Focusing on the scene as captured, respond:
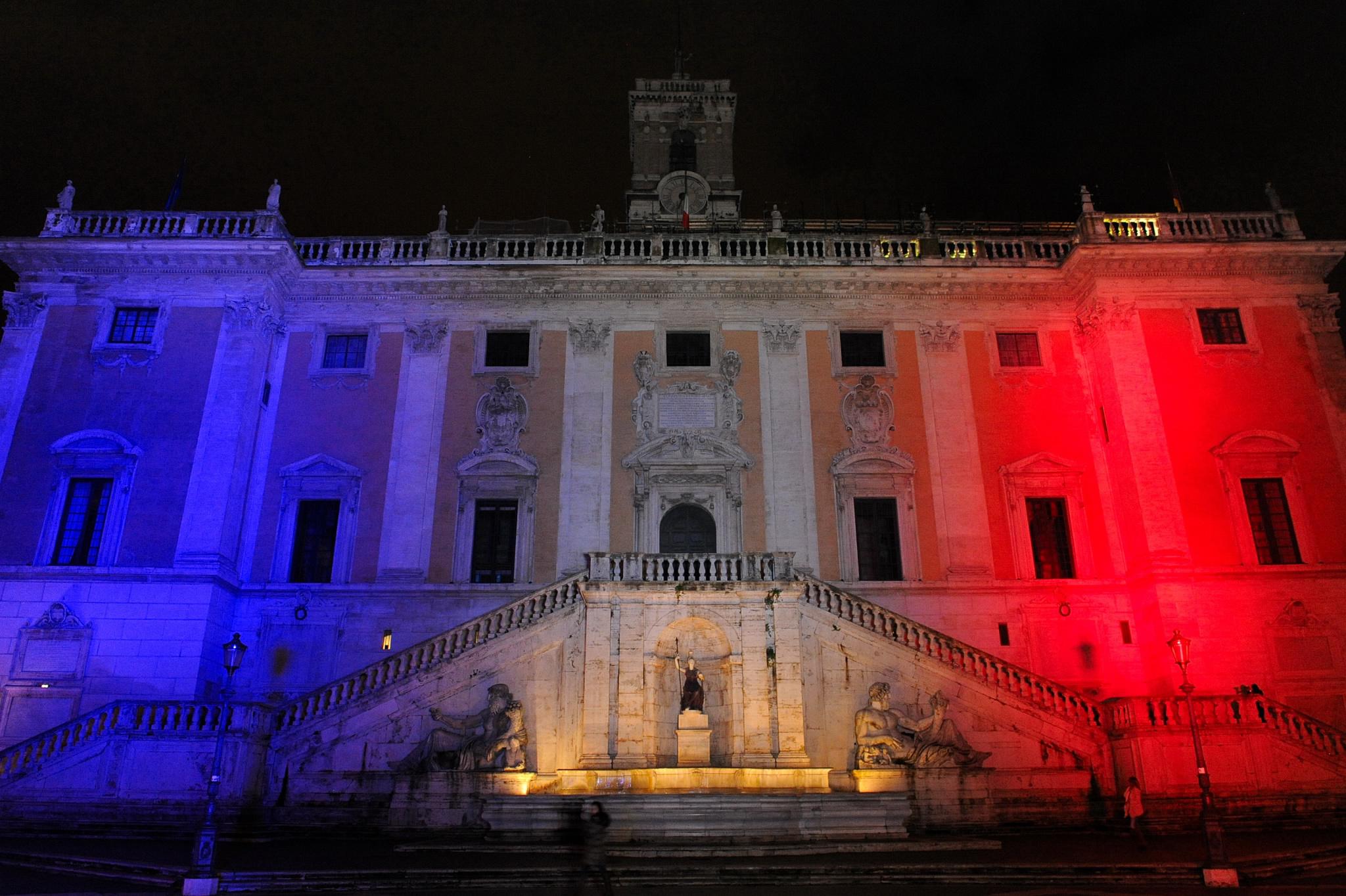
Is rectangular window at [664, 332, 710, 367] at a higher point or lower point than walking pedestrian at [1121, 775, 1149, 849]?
higher

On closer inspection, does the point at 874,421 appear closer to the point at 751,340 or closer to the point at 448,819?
the point at 751,340

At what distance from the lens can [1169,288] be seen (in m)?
26.6

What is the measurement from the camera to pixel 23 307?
85.7 ft

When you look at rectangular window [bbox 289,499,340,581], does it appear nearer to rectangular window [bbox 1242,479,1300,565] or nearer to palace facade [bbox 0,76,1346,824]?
palace facade [bbox 0,76,1346,824]

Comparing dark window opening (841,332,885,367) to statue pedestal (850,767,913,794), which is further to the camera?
dark window opening (841,332,885,367)

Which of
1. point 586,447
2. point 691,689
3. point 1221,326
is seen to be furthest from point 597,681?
point 1221,326

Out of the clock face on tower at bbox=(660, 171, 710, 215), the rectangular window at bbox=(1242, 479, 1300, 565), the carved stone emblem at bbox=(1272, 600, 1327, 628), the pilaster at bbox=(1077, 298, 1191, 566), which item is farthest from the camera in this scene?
the clock face on tower at bbox=(660, 171, 710, 215)

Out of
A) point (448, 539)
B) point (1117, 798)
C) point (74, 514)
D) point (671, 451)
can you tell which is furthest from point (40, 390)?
point (1117, 798)

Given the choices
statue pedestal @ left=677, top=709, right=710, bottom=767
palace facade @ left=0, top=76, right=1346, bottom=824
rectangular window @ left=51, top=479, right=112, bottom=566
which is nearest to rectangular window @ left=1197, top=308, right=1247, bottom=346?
palace facade @ left=0, top=76, right=1346, bottom=824

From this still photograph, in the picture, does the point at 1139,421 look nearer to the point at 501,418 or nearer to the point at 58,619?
the point at 501,418

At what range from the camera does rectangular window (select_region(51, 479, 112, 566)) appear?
77.5 feet

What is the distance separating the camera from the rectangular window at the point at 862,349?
2770cm

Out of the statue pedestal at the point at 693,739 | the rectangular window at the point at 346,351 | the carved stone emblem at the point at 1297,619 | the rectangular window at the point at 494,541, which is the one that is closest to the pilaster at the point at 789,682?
the statue pedestal at the point at 693,739

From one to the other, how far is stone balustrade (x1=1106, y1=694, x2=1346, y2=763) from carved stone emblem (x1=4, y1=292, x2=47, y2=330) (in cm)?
3017
